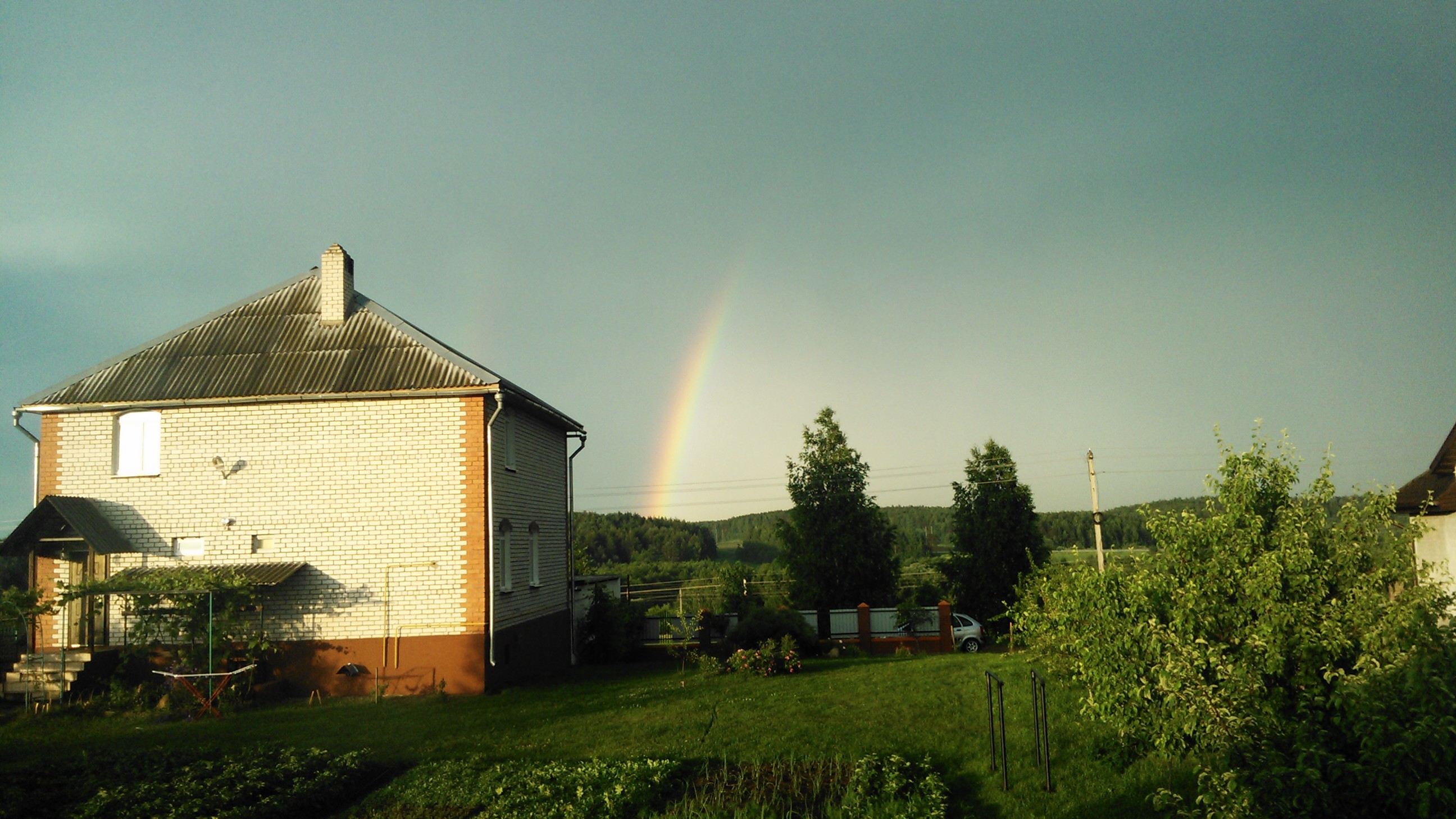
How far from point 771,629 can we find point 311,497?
12.6 m

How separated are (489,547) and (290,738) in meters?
5.42

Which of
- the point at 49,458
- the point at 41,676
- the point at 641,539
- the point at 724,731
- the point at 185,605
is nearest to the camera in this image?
the point at 724,731

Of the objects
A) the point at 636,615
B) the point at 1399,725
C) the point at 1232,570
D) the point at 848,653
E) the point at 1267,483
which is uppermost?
the point at 1267,483

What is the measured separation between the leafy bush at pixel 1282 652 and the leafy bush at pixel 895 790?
186 centimetres

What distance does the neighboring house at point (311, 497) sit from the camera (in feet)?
55.6

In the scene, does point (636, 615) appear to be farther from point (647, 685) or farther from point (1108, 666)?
point (1108, 666)

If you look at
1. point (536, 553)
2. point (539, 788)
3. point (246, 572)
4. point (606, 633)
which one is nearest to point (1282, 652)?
point (539, 788)

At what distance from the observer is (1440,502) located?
17.7 m

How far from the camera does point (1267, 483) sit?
6527mm

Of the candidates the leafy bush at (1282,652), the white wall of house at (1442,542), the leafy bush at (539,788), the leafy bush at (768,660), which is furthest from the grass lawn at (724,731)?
the white wall of house at (1442,542)

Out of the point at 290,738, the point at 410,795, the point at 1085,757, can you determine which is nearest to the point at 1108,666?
the point at 1085,757

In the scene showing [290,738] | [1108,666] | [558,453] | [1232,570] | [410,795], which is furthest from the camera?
[558,453]

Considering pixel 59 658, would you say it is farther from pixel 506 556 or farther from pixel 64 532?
pixel 506 556

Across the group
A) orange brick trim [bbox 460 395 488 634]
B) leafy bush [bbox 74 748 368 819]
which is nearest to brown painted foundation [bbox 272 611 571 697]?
orange brick trim [bbox 460 395 488 634]
